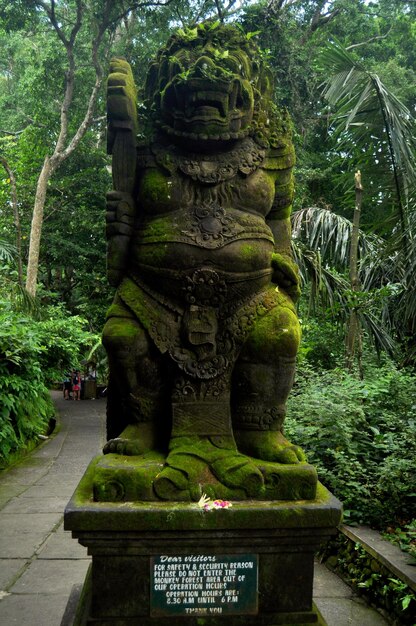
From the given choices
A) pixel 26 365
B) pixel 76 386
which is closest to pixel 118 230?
pixel 26 365

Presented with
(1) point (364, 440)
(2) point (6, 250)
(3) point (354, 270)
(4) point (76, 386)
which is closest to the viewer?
(1) point (364, 440)

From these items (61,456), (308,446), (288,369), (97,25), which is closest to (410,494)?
(308,446)

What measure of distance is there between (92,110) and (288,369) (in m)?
9.55

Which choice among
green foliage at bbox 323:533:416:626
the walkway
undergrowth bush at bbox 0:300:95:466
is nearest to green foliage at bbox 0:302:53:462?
undergrowth bush at bbox 0:300:95:466

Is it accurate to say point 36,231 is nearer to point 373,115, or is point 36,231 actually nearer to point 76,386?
point 76,386

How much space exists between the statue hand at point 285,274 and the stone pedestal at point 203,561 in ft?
3.23

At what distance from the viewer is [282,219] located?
2.88 meters

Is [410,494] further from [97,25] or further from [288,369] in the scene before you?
[97,25]

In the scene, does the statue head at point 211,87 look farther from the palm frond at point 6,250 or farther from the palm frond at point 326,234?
the palm frond at point 6,250

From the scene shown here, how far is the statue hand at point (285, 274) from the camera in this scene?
106 inches

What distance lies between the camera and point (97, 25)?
11242mm

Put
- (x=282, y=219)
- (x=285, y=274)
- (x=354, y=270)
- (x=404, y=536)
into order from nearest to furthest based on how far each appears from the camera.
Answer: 1. (x=285, y=274)
2. (x=282, y=219)
3. (x=404, y=536)
4. (x=354, y=270)

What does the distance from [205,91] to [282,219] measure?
74 cm

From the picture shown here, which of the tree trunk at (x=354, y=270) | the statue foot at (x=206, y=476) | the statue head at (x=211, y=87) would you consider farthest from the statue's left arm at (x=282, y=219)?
the tree trunk at (x=354, y=270)
